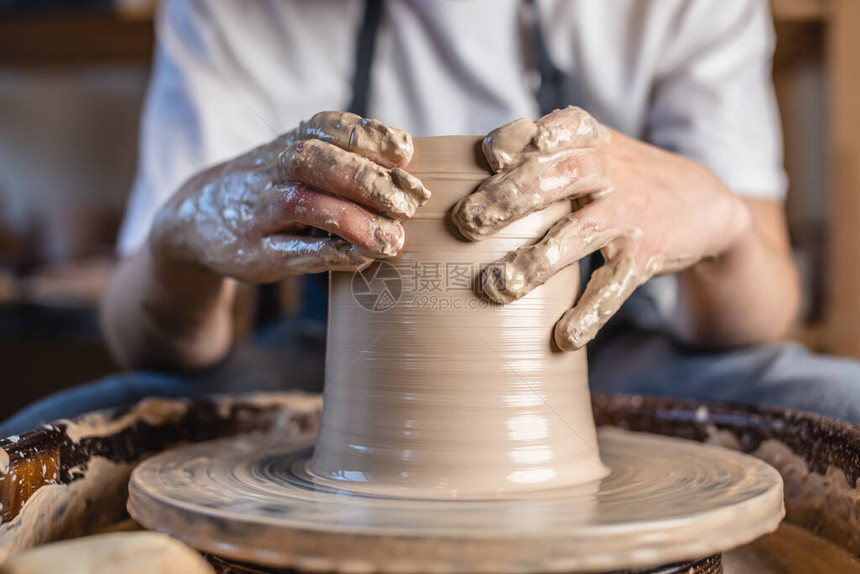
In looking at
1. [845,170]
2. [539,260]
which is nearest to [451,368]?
[539,260]

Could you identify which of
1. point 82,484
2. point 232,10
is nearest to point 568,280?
point 82,484

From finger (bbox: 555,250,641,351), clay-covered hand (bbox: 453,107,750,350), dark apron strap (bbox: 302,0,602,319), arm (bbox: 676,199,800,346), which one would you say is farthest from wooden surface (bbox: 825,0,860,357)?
finger (bbox: 555,250,641,351)

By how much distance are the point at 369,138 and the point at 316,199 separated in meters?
0.07

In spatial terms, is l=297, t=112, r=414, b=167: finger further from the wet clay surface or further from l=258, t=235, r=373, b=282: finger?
the wet clay surface

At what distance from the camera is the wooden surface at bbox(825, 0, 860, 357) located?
2.00 metres

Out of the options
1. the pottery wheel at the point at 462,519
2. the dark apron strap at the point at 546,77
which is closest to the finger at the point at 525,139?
the pottery wheel at the point at 462,519

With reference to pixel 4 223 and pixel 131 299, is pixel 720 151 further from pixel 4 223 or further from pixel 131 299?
pixel 4 223

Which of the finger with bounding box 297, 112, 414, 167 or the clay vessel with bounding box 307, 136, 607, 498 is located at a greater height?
the finger with bounding box 297, 112, 414, 167

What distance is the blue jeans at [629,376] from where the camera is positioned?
0.95m

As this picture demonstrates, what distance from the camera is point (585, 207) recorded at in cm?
65

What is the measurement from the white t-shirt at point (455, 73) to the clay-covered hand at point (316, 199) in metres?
0.59

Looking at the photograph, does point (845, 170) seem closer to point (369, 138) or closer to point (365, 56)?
point (365, 56)

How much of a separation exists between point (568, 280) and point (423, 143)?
176 millimetres

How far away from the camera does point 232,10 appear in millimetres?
1337
